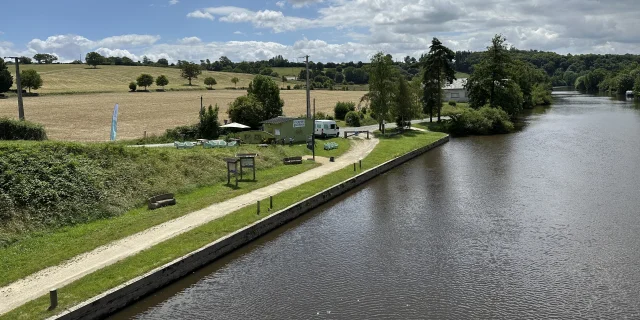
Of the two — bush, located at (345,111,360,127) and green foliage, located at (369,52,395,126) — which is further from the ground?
green foliage, located at (369,52,395,126)

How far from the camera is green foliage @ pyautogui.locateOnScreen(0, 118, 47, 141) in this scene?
32781 millimetres

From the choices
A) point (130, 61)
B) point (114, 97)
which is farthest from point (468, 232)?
point (130, 61)

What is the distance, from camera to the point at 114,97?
101 m

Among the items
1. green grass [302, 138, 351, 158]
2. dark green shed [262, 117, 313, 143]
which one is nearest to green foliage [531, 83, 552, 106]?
green grass [302, 138, 351, 158]

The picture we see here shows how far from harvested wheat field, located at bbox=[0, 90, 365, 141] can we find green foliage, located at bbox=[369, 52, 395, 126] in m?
19.9

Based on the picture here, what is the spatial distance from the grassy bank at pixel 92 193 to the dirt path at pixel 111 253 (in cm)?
48

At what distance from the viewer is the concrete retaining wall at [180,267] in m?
14.9

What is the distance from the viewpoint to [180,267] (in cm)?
1822

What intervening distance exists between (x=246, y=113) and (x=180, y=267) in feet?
119

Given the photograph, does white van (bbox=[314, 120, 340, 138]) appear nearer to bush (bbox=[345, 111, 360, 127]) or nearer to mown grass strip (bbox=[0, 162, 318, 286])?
bush (bbox=[345, 111, 360, 127])

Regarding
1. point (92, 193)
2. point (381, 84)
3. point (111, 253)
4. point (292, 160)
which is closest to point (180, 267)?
point (111, 253)

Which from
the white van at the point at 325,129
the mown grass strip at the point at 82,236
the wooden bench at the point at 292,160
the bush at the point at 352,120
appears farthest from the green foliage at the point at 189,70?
the mown grass strip at the point at 82,236

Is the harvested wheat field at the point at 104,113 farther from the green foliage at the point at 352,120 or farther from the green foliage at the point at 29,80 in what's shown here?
the green foliage at the point at 352,120

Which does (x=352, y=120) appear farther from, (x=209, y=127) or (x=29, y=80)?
(x=29, y=80)
